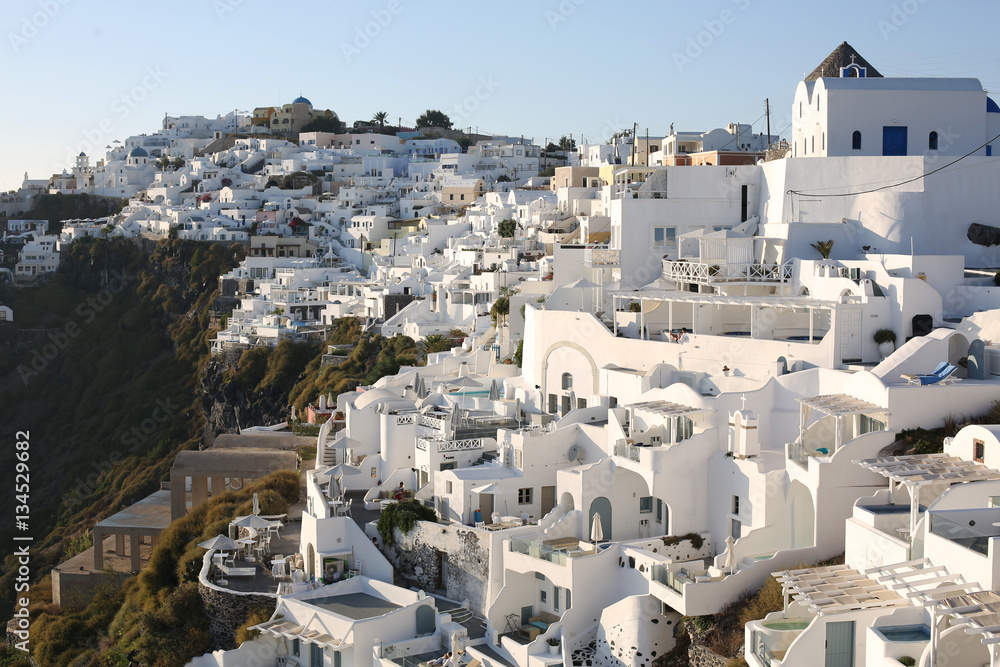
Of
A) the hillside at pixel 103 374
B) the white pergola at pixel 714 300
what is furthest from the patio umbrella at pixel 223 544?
the hillside at pixel 103 374

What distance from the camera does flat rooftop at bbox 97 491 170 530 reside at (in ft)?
114

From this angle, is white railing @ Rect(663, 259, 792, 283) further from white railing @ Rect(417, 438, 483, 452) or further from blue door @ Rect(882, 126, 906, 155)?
white railing @ Rect(417, 438, 483, 452)

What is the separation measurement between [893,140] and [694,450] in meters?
12.4

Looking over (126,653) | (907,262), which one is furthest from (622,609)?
(126,653)

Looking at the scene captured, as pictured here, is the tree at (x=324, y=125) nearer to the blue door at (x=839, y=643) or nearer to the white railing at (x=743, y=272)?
the white railing at (x=743, y=272)

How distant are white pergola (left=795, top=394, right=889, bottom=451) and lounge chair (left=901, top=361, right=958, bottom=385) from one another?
941 millimetres

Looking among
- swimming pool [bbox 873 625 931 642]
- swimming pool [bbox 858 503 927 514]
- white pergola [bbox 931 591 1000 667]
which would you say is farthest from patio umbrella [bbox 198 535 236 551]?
white pergola [bbox 931 591 1000 667]

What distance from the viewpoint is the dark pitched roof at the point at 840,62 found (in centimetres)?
3241

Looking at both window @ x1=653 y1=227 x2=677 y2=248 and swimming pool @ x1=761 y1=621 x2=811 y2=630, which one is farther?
window @ x1=653 y1=227 x2=677 y2=248

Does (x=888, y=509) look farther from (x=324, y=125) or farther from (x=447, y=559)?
(x=324, y=125)

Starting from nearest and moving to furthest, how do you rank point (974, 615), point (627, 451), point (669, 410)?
point (974, 615) < point (627, 451) < point (669, 410)

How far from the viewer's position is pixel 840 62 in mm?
32438

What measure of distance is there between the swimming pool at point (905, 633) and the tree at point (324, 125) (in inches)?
3726

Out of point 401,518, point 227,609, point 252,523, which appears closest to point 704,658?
point 401,518
